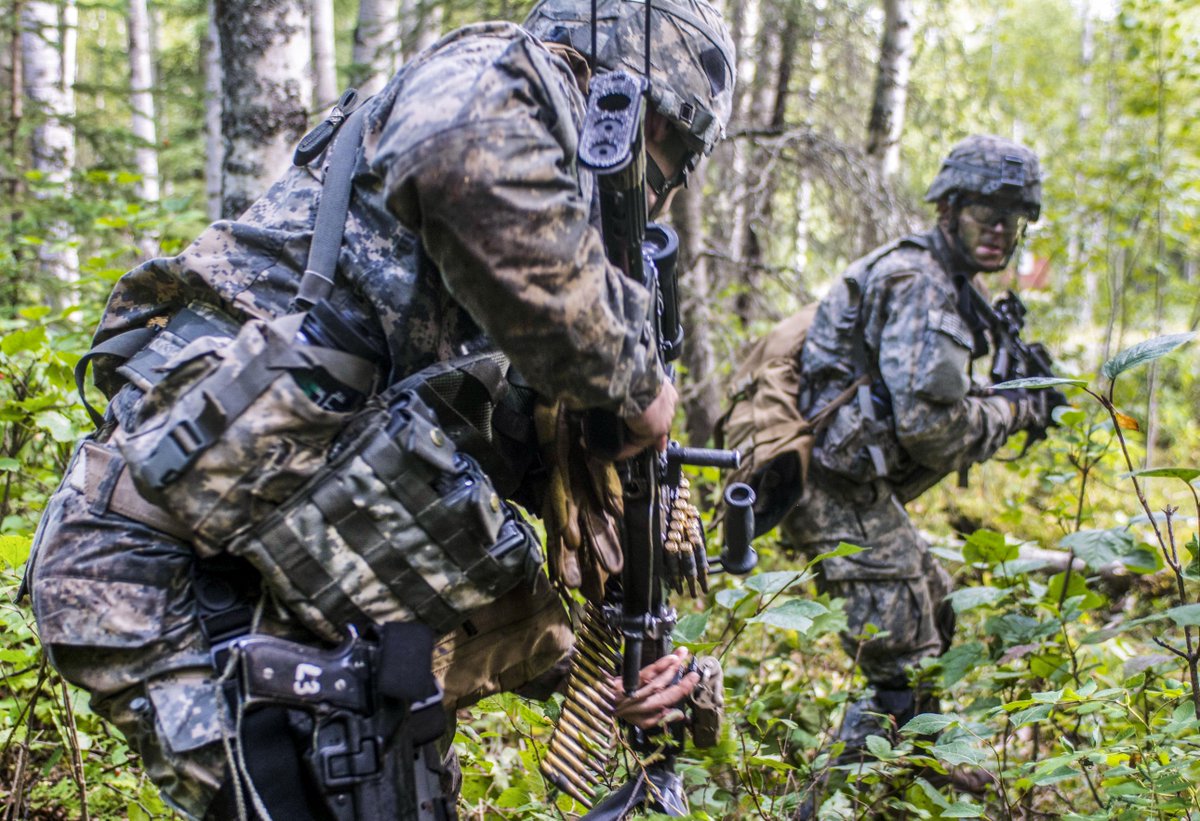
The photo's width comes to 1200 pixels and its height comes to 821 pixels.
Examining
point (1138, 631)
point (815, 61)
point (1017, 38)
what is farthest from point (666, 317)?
point (1017, 38)

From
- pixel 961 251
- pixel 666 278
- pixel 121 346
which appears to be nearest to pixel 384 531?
pixel 121 346

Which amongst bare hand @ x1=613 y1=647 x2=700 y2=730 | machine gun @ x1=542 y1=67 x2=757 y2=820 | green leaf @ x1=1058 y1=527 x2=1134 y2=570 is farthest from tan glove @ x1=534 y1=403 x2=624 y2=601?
green leaf @ x1=1058 y1=527 x2=1134 y2=570

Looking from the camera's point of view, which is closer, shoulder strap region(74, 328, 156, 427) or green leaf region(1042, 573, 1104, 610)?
shoulder strap region(74, 328, 156, 427)

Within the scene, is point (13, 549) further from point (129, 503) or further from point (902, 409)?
point (902, 409)

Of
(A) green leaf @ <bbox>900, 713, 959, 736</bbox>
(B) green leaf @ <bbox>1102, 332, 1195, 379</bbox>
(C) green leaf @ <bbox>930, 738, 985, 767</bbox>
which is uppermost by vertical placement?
(B) green leaf @ <bbox>1102, 332, 1195, 379</bbox>

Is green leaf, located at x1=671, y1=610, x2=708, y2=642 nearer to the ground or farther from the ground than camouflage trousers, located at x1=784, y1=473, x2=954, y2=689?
farther from the ground

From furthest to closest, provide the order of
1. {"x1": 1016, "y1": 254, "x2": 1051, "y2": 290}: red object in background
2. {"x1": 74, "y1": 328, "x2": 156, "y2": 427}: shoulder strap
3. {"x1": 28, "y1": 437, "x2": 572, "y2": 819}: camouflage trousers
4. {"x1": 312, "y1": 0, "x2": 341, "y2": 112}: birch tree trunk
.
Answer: {"x1": 312, "y1": 0, "x2": 341, "y2": 112}: birch tree trunk < {"x1": 1016, "y1": 254, "x2": 1051, "y2": 290}: red object in background < {"x1": 74, "y1": 328, "x2": 156, "y2": 427}: shoulder strap < {"x1": 28, "y1": 437, "x2": 572, "y2": 819}: camouflage trousers

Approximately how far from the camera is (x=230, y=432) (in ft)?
5.75

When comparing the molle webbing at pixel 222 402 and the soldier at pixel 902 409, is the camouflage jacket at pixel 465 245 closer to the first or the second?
the molle webbing at pixel 222 402

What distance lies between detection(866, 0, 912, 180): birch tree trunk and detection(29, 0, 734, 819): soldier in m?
6.62

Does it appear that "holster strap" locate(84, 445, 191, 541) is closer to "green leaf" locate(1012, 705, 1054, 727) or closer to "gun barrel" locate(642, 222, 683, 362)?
"gun barrel" locate(642, 222, 683, 362)

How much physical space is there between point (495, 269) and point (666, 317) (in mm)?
1001

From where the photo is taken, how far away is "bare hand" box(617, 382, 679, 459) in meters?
2.17

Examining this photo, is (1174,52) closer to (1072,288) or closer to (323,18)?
(1072,288)
